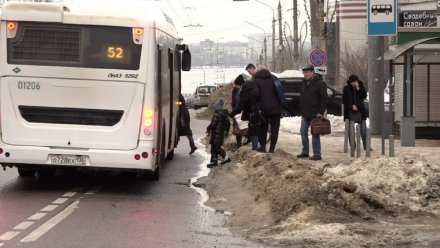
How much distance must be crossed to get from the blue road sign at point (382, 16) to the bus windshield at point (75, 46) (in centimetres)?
428

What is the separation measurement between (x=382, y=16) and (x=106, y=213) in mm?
6132

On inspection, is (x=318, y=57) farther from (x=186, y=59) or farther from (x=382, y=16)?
(x=382, y=16)

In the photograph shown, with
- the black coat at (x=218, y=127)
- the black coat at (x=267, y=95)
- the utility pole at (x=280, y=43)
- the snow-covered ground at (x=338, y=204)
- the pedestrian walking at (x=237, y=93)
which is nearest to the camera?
the snow-covered ground at (x=338, y=204)

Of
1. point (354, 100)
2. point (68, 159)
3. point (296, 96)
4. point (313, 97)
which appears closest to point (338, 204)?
point (68, 159)

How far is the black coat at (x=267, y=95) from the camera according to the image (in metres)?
14.5

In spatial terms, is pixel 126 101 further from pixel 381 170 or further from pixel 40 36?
pixel 381 170

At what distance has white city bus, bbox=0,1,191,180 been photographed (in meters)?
10.6

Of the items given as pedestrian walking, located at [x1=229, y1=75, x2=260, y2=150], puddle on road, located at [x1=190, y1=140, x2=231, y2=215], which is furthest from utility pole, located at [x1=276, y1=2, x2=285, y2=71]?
pedestrian walking, located at [x1=229, y1=75, x2=260, y2=150]

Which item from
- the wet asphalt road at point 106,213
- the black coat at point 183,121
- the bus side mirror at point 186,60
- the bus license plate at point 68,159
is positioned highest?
the bus side mirror at point 186,60

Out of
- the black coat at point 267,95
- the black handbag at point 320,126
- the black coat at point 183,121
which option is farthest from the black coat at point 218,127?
the black coat at point 183,121

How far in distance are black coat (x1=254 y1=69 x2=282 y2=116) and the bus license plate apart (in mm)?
4960

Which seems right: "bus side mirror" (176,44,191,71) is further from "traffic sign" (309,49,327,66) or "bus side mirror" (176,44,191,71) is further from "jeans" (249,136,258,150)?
"traffic sign" (309,49,327,66)

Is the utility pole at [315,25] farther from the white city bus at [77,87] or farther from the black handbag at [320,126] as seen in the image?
the white city bus at [77,87]

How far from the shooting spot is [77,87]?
1062cm
